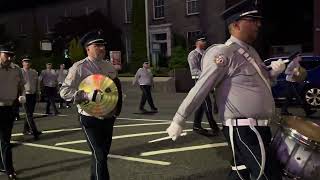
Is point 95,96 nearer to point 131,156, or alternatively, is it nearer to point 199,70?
point 131,156

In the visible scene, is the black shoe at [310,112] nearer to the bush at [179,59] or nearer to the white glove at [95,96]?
the white glove at [95,96]

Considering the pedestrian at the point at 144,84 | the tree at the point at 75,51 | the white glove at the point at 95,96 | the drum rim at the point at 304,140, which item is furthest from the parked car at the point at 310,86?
the tree at the point at 75,51

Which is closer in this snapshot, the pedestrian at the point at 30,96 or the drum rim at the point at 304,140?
the drum rim at the point at 304,140

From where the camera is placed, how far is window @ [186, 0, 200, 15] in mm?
33062

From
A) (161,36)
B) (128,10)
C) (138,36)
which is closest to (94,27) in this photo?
(128,10)

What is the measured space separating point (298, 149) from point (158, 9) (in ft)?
106

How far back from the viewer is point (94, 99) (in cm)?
604

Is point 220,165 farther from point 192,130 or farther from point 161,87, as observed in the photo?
point 161,87

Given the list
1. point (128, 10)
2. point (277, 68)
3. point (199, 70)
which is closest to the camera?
point (277, 68)

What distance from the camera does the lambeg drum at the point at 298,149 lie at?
4.18 m

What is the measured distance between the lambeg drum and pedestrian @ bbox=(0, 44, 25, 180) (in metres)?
4.84

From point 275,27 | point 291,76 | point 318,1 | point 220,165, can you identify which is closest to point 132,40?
point 275,27

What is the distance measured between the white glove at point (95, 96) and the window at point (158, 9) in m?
29.9

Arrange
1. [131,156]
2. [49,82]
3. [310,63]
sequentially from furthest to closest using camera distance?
1. [49,82]
2. [310,63]
3. [131,156]
